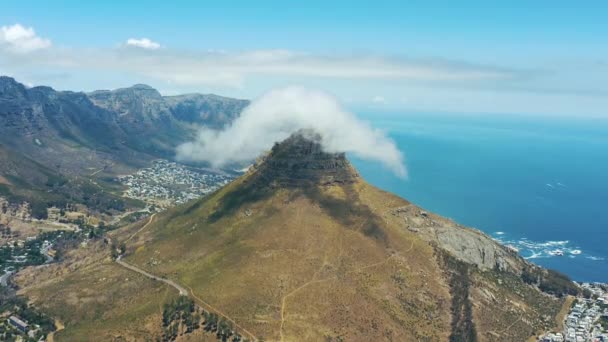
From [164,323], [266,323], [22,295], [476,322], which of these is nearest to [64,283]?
[22,295]

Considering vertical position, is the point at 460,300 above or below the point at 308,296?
below

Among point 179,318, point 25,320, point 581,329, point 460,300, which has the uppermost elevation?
point 460,300

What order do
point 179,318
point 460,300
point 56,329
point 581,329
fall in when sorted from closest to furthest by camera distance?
point 179,318 → point 56,329 → point 460,300 → point 581,329

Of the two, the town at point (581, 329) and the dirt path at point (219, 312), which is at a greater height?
the dirt path at point (219, 312)

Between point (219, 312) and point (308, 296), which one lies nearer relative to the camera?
point (219, 312)

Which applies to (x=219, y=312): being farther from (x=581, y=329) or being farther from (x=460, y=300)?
(x=581, y=329)

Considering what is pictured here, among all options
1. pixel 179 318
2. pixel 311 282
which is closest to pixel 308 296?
pixel 311 282

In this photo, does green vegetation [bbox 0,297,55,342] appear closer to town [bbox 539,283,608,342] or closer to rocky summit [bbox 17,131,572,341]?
rocky summit [bbox 17,131,572,341]

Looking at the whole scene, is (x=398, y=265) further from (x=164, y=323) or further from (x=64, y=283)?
(x=64, y=283)

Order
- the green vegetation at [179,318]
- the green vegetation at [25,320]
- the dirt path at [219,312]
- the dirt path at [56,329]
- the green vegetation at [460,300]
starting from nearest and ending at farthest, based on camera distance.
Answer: the dirt path at [219,312] < the green vegetation at [179,318] < the dirt path at [56,329] < the green vegetation at [25,320] < the green vegetation at [460,300]

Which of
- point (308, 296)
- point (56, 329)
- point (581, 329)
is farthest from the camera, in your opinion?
point (581, 329)

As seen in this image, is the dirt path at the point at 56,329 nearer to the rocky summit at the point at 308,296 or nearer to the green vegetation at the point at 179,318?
the rocky summit at the point at 308,296

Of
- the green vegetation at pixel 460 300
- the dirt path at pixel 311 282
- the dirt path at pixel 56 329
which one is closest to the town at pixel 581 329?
the green vegetation at pixel 460 300

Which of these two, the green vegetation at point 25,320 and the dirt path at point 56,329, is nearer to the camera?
the dirt path at point 56,329
